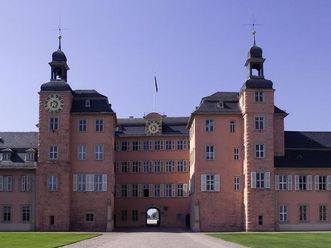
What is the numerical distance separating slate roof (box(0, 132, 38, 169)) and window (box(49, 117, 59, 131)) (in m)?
4.50

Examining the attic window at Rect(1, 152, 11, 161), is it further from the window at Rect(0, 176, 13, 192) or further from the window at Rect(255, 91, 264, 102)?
the window at Rect(255, 91, 264, 102)

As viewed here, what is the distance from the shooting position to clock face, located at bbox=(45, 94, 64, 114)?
2886 inches

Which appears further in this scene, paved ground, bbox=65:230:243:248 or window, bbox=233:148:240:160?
window, bbox=233:148:240:160

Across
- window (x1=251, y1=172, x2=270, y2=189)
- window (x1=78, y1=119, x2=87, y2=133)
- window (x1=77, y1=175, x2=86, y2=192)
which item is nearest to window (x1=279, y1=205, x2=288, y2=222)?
window (x1=251, y1=172, x2=270, y2=189)

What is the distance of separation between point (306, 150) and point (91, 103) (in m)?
26.5

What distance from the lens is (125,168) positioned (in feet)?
291

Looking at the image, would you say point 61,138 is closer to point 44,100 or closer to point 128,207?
point 44,100

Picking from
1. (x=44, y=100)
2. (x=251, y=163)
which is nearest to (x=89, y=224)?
(x=44, y=100)

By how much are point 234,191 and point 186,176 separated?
16.2m

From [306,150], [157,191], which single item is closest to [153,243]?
[306,150]

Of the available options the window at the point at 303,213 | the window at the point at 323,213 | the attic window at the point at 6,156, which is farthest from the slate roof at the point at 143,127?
the window at the point at 323,213

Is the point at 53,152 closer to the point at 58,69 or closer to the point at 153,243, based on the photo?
the point at 58,69

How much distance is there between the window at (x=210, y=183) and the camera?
72.1 metres

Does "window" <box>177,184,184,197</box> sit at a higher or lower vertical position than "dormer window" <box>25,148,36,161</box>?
lower
